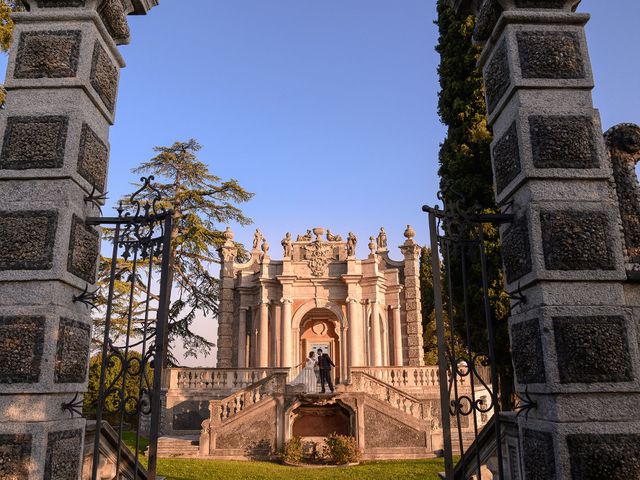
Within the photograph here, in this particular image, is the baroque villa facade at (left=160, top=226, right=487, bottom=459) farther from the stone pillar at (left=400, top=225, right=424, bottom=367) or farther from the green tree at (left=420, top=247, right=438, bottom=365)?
the green tree at (left=420, top=247, right=438, bottom=365)

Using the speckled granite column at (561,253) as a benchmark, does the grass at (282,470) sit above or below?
below

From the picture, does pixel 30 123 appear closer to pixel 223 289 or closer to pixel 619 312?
pixel 619 312

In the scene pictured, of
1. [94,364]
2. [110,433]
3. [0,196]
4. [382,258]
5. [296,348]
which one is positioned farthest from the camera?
[382,258]

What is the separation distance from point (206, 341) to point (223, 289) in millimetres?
2476

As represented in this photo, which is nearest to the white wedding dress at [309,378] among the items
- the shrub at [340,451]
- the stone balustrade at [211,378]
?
the stone balustrade at [211,378]

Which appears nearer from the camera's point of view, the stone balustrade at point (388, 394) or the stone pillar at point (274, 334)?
the stone balustrade at point (388, 394)

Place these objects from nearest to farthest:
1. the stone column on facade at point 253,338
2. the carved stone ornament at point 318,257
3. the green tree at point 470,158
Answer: the green tree at point 470,158 < the carved stone ornament at point 318,257 < the stone column on facade at point 253,338

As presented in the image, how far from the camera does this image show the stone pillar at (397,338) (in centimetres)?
2364

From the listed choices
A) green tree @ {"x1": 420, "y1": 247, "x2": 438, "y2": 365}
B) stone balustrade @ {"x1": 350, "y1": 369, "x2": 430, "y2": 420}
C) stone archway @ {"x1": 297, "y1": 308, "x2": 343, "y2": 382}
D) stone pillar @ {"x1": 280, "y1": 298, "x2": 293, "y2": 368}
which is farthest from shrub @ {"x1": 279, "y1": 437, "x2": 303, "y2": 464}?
green tree @ {"x1": 420, "y1": 247, "x2": 438, "y2": 365}

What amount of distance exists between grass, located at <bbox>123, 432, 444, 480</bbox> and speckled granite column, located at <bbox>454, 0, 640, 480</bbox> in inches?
335

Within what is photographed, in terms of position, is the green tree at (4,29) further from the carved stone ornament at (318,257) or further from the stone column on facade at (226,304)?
the carved stone ornament at (318,257)

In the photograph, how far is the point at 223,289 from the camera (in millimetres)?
23953

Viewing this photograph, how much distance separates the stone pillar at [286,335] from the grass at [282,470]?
26.2ft

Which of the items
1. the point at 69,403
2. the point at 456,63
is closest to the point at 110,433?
the point at 69,403
